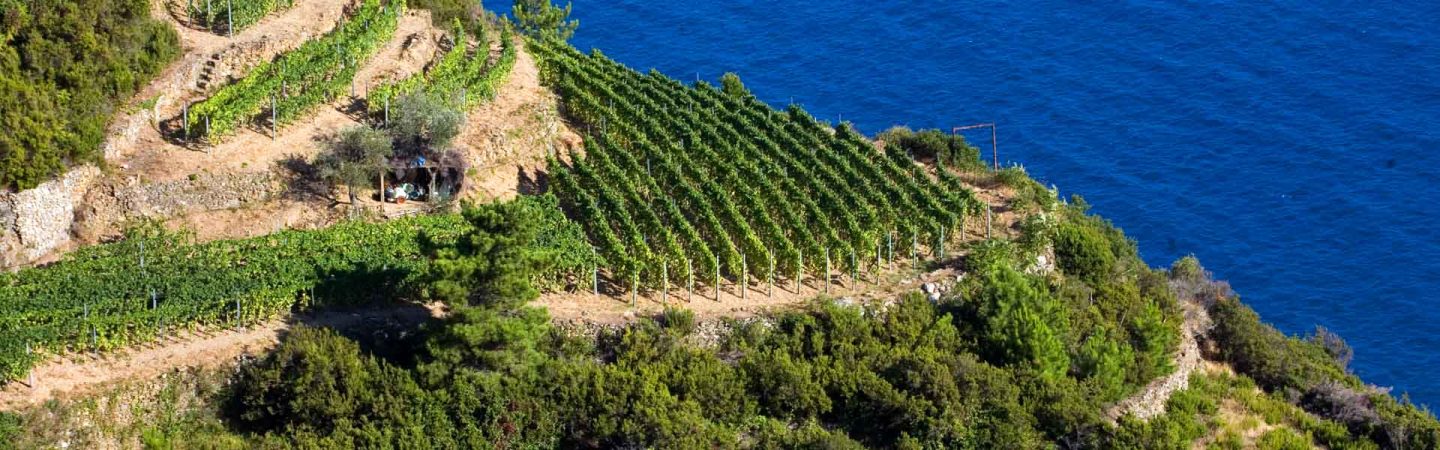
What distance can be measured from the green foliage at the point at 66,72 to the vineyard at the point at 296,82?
254cm

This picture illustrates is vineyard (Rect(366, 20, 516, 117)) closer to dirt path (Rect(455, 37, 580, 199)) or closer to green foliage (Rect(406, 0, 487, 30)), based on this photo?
dirt path (Rect(455, 37, 580, 199))

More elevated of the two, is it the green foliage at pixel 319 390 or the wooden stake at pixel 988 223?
the wooden stake at pixel 988 223

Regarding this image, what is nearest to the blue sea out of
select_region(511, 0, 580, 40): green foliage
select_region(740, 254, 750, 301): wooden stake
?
select_region(511, 0, 580, 40): green foliage

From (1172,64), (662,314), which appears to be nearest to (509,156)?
(662,314)

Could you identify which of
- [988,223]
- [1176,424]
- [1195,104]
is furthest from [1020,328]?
[1195,104]

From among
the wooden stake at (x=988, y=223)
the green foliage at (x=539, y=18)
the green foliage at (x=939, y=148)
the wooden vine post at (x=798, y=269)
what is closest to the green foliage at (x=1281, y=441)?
the wooden stake at (x=988, y=223)

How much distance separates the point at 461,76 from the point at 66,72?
13099 mm

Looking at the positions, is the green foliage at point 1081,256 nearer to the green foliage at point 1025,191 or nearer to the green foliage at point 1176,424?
the green foliage at point 1025,191

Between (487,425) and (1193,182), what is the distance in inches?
1900

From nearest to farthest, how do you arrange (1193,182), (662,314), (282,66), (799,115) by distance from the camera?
(662,314) → (282,66) → (799,115) → (1193,182)

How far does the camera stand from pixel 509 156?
56375 millimetres

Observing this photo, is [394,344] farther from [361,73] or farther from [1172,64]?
[1172,64]

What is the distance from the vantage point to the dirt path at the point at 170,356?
138ft

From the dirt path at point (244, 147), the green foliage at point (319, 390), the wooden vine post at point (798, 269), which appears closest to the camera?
the green foliage at point (319, 390)
